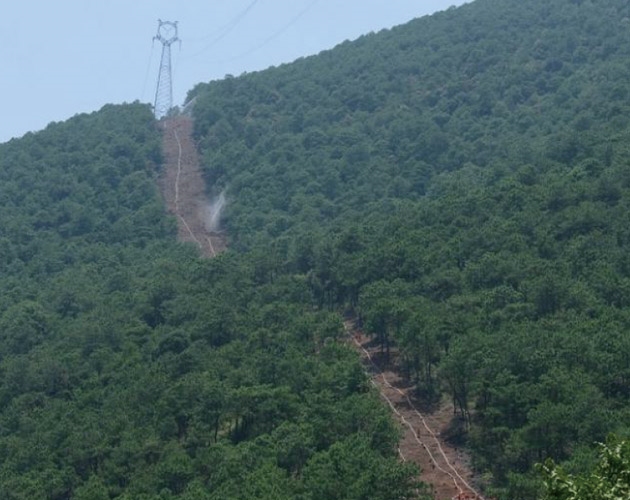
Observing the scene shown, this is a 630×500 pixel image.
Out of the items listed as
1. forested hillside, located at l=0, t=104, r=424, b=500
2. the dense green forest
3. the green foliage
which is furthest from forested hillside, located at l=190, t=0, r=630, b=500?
the green foliage

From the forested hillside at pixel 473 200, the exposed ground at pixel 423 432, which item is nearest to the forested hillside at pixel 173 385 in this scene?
the exposed ground at pixel 423 432

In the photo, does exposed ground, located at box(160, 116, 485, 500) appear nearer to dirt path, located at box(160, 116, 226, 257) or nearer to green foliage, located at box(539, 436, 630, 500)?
green foliage, located at box(539, 436, 630, 500)

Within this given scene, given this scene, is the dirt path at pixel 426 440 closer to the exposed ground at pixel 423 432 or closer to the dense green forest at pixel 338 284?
the exposed ground at pixel 423 432

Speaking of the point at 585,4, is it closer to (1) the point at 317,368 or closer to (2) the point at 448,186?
(2) the point at 448,186

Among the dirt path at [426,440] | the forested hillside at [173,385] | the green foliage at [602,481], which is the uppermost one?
the green foliage at [602,481]

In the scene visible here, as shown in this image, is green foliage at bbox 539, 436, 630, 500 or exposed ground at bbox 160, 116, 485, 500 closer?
green foliage at bbox 539, 436, 630, 500

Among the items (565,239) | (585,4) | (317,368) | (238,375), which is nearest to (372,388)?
(317,368)
